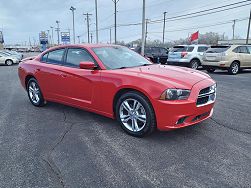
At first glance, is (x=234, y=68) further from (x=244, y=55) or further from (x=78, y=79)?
(x=78, y=79)

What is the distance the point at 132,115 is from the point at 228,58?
31.8 ft

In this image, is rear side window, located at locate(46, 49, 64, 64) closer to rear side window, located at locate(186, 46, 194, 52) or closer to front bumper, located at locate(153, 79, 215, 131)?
front bumper, located at locate(153, 79, 215, 131)

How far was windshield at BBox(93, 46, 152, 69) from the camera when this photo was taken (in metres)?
4.10

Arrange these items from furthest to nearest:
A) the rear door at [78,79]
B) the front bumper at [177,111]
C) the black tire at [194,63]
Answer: the black tire at [194,63], the rear door at [78,79], the front bumper at [177,111]

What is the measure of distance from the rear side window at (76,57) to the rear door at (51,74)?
249 millimetres

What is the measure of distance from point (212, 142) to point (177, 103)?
93cm

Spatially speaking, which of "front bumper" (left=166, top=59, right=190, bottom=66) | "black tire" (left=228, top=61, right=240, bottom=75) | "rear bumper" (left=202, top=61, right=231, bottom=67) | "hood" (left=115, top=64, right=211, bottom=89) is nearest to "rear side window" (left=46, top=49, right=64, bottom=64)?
"hood" (left=115, top=64, right=211, bottom=89)

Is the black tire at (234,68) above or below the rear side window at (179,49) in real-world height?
below

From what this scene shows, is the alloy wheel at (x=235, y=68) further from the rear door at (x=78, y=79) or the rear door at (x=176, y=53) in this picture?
the rear door at (x=78, y=79)

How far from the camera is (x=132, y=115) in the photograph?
3631 millimetres

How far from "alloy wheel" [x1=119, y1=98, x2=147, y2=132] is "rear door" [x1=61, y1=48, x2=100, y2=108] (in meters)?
0.71

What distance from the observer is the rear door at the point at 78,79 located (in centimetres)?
404

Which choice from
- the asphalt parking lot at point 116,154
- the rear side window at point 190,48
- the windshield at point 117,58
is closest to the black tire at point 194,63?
the rear side window at point 190,48

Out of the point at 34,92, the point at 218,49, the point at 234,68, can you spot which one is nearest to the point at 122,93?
the point at 34,92
